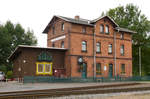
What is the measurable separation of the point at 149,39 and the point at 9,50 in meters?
32.5

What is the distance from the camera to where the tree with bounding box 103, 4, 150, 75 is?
53344 mm

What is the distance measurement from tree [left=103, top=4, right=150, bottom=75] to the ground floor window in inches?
1035

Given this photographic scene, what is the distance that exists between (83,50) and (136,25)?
23.2 metres

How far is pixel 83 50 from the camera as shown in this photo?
35.3m

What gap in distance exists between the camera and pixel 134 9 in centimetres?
5594

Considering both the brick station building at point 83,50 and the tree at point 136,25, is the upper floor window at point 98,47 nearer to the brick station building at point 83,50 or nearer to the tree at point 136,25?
the brick station building at point 83,50

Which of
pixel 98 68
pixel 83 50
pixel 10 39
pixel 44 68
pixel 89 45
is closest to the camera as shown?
pixel 44 68

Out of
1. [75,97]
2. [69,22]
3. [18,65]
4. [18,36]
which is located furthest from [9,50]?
[75,97]

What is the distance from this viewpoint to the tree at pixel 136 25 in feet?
175

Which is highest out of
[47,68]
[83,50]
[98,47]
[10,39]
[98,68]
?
[10,39]

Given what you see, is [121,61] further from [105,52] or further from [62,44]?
[62,44]

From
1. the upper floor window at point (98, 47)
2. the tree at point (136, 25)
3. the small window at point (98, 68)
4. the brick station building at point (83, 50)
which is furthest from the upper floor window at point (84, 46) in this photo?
the tree at point (136, 25)

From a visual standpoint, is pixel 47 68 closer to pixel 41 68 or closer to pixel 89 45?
pixel 41 68

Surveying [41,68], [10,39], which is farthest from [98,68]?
[10,39]
